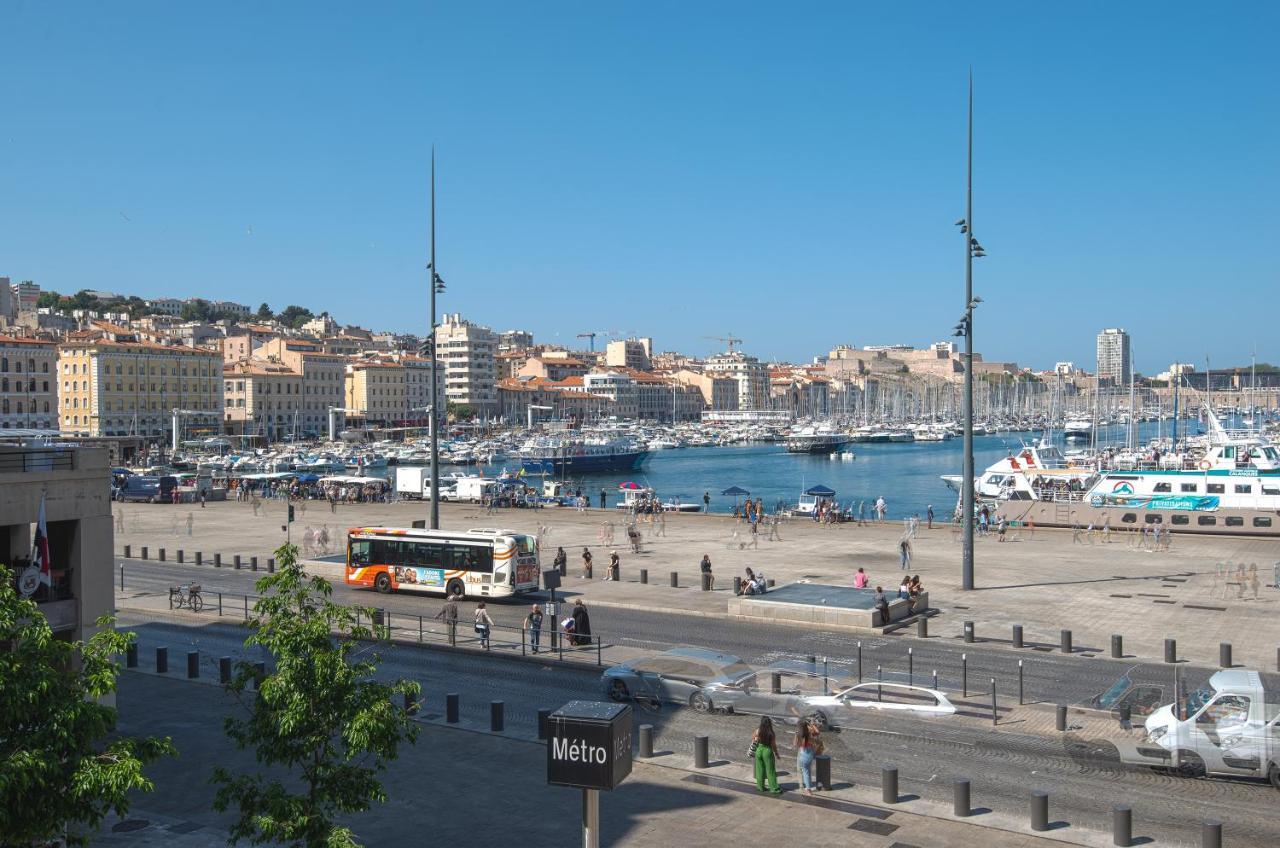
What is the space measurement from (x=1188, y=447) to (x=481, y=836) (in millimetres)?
118873

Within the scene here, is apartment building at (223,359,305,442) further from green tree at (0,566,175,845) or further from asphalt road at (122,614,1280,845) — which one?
green tree at (0,566,175,845)

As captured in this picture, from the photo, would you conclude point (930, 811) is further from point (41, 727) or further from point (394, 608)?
point (394, 608)

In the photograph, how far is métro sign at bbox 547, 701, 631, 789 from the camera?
27.3 feet

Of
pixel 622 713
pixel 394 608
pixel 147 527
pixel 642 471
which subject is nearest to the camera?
pixel 622 713

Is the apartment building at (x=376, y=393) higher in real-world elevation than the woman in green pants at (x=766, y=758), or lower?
higher

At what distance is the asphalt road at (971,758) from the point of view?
13.4 metres

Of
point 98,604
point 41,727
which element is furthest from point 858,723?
point 41,727

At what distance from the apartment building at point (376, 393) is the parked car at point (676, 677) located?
158 m

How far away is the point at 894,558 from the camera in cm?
3816

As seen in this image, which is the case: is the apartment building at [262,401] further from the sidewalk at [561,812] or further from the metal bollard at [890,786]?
the metal bollard at [890,786]

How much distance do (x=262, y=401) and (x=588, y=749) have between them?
15139 centimetres

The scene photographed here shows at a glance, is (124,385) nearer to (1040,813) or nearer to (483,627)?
(483,627)

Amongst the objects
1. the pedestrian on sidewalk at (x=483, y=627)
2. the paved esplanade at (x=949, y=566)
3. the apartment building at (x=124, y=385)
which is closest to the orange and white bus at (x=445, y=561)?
the paved esplanade at (x=949, y=566)

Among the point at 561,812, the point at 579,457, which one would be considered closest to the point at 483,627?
the point at 561,812
